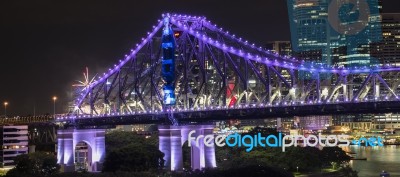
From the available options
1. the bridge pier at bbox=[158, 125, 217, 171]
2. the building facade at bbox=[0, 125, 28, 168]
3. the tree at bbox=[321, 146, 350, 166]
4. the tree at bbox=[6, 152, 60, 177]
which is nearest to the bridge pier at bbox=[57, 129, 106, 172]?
the tree at bbox=[6, 152, 60, 177]

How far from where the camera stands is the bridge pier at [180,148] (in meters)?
58.1

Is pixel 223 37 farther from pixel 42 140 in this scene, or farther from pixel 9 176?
pixel 42 140

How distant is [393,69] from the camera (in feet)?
173

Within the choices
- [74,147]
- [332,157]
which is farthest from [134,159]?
[332,157]

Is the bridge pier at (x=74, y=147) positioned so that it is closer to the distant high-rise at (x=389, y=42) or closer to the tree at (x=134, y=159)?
the tree at (x=134, y=159)

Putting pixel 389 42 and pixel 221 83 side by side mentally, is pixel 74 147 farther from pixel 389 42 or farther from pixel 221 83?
pixel 389 42

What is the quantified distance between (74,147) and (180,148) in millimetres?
14474

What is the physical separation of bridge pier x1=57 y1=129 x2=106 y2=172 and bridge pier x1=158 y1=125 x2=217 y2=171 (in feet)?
32.6

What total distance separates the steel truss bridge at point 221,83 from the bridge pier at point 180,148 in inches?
51.4

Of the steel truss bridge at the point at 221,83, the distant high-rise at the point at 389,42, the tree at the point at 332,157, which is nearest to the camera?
the steel truss bridge at the point at 221,83

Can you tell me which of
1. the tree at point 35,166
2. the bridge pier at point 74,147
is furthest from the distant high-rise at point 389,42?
the tree at point 35,166

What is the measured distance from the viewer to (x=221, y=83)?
63250 mm

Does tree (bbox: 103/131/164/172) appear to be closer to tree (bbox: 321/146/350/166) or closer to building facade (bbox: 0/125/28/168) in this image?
building facade (bbox: 0/125/28/168)

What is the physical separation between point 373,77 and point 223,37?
15.1 meters
